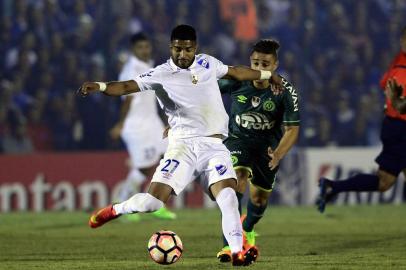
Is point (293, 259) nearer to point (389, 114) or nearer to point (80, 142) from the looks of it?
point (389, 114)

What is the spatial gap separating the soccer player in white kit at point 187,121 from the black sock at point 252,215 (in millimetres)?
1394

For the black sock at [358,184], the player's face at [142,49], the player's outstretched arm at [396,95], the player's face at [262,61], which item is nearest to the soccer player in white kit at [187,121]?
the player's face at [262,61]

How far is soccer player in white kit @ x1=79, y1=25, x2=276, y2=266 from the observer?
8023 mm

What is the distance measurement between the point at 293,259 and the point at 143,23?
35.0 ft

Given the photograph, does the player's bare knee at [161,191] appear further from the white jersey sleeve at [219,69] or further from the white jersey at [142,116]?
the white jersey at [142,116]

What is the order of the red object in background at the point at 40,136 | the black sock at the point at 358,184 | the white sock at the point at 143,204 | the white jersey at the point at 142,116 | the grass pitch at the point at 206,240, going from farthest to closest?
the red object in background at the point at 40,136 → the white jersey at the point at 142,116 → the black sock at the point at 358,184 → the grass pitch at the point at 206,240 → the white sock at the point at 143,204

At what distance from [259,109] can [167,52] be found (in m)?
9.20

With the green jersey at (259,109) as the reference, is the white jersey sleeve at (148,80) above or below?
above

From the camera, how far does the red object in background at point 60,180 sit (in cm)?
1636

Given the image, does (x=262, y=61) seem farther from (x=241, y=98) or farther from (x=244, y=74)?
(x=244, y=74)

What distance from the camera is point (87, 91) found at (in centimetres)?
757

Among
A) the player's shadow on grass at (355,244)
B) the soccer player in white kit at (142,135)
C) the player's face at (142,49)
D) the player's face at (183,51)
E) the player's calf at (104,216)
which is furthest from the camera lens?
the soccer player in white kit at (142,135)

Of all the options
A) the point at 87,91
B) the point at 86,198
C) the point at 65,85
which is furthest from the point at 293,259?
the point at 65,85

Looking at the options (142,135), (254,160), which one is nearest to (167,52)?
(142,135)
